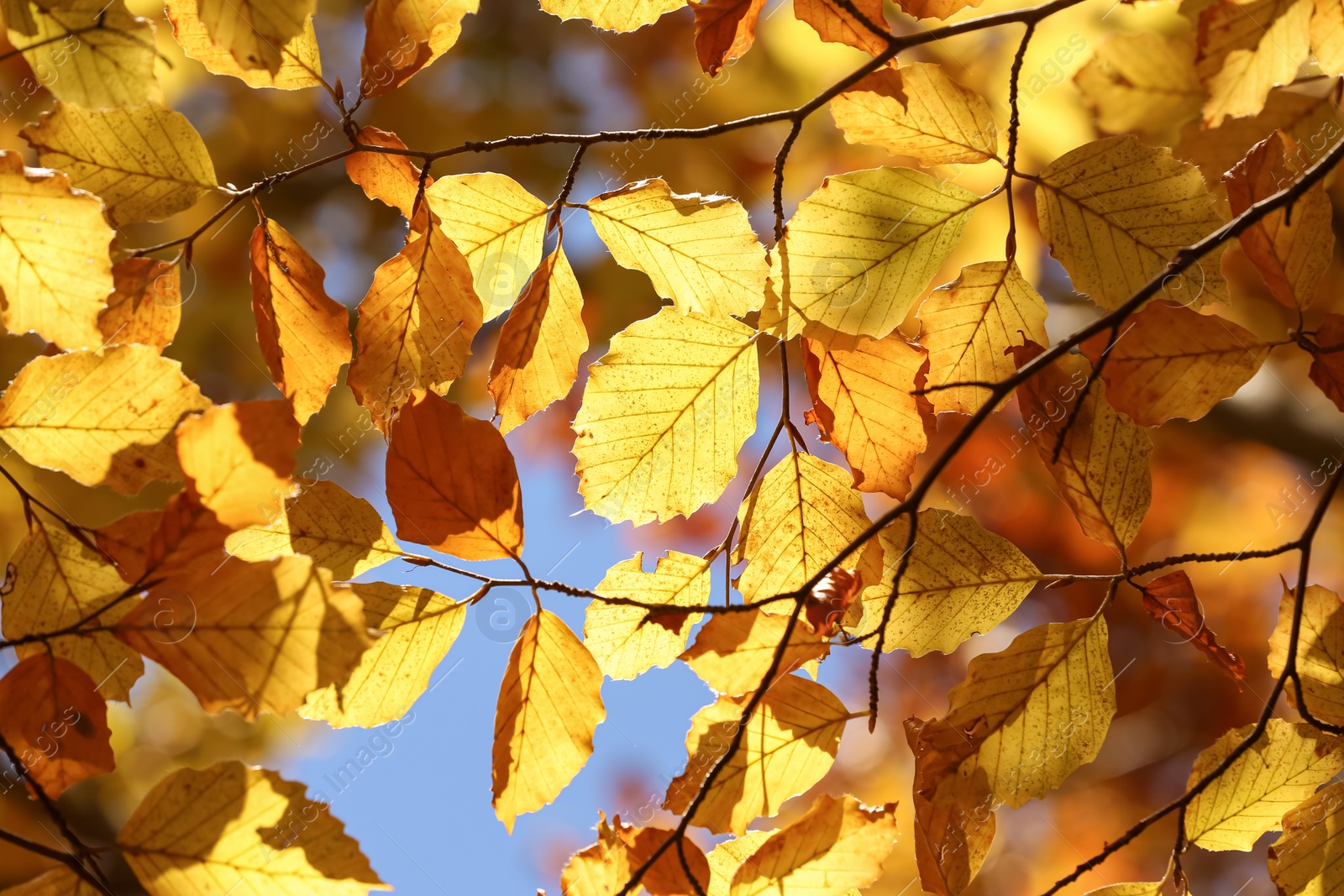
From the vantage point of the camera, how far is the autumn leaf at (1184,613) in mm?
602

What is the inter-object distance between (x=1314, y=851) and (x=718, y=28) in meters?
0.70

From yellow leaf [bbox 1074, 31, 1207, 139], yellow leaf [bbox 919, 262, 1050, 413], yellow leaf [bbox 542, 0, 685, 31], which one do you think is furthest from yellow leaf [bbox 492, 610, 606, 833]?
yellow leaf [bbox 1074, 31, 1207, 139]

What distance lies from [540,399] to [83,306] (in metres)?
0.29

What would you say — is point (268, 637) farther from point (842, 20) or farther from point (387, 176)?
point (842, 20)

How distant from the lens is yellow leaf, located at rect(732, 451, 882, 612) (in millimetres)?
662

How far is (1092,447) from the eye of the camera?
1.96ft

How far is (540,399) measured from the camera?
2.12 ft

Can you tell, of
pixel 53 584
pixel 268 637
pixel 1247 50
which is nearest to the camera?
pixel 268 637

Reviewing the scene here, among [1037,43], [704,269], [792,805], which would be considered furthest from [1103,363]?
[792,805]

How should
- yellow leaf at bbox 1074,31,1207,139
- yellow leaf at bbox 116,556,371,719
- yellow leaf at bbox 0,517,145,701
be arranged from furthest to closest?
yellow leaf at bbox 1074,31,1207,139 → yellow leaf at bbox 0,517,145,701 → yellow leaf at bbox 116,556,371,719

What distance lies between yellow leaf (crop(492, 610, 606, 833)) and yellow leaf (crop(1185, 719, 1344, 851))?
1.43 feet

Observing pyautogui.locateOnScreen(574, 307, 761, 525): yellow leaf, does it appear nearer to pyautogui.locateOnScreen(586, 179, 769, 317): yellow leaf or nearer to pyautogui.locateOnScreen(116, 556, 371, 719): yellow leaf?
pyautogui.locateOnScreen(586, 179, 769, 317): yellow leaf

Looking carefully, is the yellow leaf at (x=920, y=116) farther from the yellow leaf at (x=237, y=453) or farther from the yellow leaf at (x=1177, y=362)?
the yellow leaf at (x=237, y=453)

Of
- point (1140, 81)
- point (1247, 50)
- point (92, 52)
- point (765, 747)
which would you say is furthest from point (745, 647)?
point (1140, 81)
